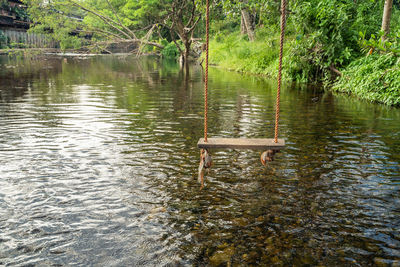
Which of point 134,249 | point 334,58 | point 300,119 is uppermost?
point 334,58

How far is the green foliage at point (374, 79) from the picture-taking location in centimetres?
1033

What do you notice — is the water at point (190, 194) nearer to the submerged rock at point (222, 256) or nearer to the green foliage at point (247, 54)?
the submerged rock at point (222, 256)

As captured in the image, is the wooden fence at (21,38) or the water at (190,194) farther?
the wooden fence at (21,38)

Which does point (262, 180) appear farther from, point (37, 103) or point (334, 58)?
point (334, 58)

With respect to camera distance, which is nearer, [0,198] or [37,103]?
[0,198]

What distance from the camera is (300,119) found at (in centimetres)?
877

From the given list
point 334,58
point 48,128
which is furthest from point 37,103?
point 334,58

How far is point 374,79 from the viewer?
11.2m

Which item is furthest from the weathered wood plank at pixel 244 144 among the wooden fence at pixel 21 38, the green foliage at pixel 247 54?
the wooden fence at pixel 21 38

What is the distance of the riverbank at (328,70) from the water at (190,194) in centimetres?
222

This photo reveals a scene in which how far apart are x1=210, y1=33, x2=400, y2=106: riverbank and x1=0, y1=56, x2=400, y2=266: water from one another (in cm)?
Result: 222

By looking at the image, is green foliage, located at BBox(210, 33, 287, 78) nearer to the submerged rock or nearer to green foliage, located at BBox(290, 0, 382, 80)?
green foliage, located at BBox(290, 0, 382, 80)

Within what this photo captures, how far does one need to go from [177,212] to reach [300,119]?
223 inches

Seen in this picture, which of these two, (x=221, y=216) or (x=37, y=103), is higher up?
(x=37, y=103)
